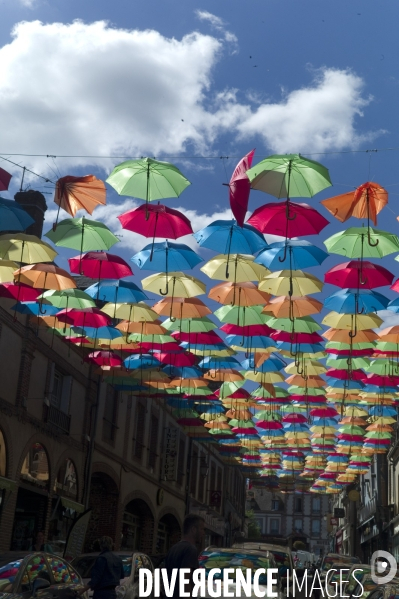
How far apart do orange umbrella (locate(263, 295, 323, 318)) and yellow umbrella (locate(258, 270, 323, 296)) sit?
678mm

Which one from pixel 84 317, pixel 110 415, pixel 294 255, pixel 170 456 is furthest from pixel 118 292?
pixel 170 456

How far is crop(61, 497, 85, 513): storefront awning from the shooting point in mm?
21453

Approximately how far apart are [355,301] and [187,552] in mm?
10080

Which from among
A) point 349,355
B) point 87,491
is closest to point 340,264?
point 349,355

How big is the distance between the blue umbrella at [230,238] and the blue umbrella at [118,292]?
2.71 meters

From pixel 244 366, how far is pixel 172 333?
3790mm

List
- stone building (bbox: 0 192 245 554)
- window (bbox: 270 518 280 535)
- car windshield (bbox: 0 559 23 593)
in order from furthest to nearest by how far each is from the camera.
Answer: window (bbox: 270 518 280 535) → stone building (bbox: 0 192 245 554) → car windshield (bbox: 0 559 23 593)

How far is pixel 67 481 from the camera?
2259cm

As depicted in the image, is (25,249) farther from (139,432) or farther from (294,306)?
(139,432)

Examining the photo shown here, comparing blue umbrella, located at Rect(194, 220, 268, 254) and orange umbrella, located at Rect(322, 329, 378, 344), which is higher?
blue umbrella, located at Rect(194, 220, 268, 254)

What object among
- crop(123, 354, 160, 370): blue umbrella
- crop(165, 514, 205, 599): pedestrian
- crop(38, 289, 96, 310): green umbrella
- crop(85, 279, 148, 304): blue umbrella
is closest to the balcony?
crop(123, 354, 160, 370): blue umbrella

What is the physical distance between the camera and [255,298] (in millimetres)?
15938

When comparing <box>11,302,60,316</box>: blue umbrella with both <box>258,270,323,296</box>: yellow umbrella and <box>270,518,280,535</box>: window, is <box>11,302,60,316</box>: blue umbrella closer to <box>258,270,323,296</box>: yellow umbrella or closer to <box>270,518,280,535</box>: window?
<box>258,270,323,296</box>: yellow umbrella

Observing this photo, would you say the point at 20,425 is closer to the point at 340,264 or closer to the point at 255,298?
the point at 255,298
